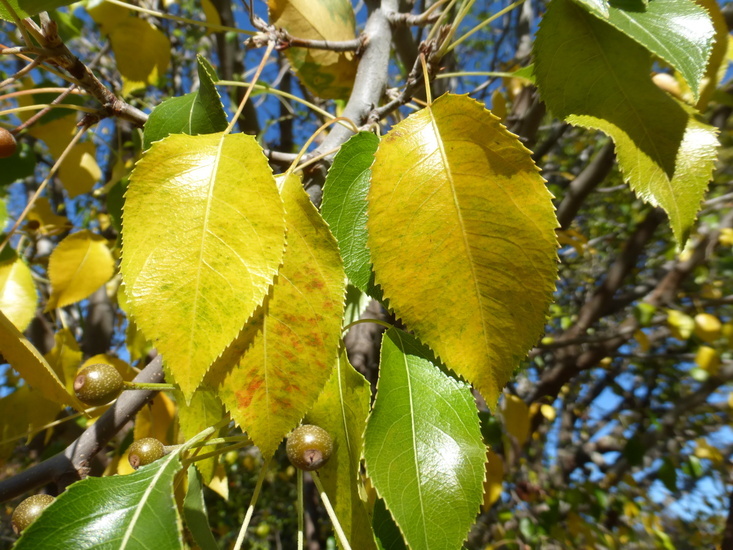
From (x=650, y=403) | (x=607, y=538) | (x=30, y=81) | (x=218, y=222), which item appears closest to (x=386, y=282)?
(x=218, y=222)

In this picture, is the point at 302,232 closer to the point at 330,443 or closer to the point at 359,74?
the point at 330,443

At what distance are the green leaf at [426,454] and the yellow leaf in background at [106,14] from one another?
1.26 meters

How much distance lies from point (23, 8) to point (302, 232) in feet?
1.53

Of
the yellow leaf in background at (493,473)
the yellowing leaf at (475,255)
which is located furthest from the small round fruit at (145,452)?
the yellow leaf in background at (493,473)

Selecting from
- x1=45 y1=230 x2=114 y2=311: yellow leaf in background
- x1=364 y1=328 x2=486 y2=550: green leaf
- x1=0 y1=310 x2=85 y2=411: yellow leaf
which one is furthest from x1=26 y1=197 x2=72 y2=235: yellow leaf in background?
x1=364 y1=328 x2=486 y2=550: green leaf

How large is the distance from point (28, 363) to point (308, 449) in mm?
385

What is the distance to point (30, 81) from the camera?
1593 mm

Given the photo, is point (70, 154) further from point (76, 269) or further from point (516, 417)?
point (516, 417)

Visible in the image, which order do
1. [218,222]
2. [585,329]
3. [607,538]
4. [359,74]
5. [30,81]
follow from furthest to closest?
[607,538] < [585,329] < [30,81] < [359,74] < [218,222]

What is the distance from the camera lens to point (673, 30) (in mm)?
647

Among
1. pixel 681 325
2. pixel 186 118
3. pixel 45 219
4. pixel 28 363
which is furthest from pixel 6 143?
pixel 681 325

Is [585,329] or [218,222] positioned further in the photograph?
[585,329]

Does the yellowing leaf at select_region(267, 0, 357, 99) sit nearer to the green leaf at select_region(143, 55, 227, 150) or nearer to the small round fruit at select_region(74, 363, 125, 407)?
the green leaf at select_region(143, 55, 227, 150)

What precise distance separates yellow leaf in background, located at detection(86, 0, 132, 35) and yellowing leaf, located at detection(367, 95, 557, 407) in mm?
1173
